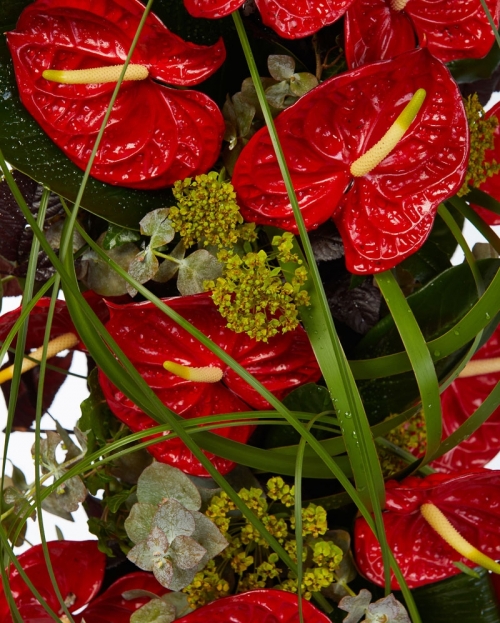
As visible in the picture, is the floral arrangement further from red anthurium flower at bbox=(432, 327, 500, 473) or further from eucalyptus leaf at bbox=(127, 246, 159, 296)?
red anthurium flower at bbox=(432, 327, 500, 473)

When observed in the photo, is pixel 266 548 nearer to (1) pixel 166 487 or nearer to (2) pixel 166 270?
(1) pixel 166 487

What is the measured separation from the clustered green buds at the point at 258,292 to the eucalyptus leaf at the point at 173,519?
0.14 meters

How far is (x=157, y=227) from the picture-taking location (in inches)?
20.7

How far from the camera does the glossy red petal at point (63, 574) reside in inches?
24.7

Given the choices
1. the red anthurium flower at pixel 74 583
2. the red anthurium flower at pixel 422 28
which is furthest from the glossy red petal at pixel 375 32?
the red anthurium flower at pixel 74 583

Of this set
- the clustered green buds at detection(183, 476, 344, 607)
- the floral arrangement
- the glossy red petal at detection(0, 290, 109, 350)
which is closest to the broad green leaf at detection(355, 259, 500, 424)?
the floral arrangement

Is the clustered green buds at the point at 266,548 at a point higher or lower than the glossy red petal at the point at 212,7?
lower

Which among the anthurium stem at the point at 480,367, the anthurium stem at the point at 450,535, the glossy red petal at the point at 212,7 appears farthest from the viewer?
the anthurium stem at the point at 480,367

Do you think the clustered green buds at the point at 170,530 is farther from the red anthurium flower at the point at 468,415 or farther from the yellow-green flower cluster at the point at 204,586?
the red anthurium flower at the point at 468,415

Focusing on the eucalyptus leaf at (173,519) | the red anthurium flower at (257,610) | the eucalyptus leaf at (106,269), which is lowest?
the red anthurium flower at (257,610)

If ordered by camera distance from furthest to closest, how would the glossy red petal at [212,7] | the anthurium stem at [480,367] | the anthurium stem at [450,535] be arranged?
the anthurium stem at [480,367] → the anthurium stem at [450,535] → the glossy red petal at [212,7]

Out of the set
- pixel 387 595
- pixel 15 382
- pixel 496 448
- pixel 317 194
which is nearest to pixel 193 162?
pixel 317 194

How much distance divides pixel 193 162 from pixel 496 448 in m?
0.47

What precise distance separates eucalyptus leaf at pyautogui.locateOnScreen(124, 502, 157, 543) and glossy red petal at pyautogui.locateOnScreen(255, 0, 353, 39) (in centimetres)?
36
